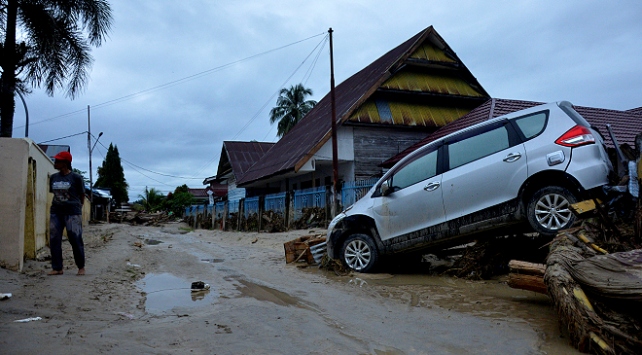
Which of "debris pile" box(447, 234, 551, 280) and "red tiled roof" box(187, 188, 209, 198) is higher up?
"red tiled roof" box(187, 188, 209, 198)

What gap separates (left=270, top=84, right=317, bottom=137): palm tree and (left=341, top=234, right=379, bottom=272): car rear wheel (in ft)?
137

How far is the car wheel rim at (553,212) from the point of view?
5586mm

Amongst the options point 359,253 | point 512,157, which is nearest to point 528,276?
point 512,157

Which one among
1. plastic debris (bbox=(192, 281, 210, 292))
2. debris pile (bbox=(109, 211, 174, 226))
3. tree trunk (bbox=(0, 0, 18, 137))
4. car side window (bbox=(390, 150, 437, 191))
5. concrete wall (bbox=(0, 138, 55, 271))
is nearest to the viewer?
concrete wall (bbox=(0, 138, 55, 271))

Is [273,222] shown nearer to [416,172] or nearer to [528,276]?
[416,172]

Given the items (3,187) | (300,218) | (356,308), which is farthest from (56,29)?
(356,308)

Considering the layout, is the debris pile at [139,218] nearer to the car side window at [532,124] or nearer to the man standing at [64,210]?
the man standing at [64,210]

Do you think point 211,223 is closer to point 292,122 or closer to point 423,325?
point 292,122

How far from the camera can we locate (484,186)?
6.08m

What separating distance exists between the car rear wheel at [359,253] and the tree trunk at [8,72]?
13042 millimetres

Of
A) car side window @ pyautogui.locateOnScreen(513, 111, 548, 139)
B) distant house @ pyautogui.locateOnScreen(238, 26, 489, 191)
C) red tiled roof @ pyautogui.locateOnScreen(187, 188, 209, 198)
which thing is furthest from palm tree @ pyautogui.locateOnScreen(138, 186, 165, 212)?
car side window @ pyautogui.locateOnScreen(513, 111, 548, 139)

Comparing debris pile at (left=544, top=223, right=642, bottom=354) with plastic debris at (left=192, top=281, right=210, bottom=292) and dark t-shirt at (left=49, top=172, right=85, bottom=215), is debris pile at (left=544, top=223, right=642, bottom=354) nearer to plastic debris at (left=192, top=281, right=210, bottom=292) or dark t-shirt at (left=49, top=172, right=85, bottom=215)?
plastic debris at (left=192, top=281, right=210, bottom=292)

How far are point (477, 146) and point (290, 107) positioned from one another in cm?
4338

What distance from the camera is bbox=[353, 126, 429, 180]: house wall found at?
19.5 meters
